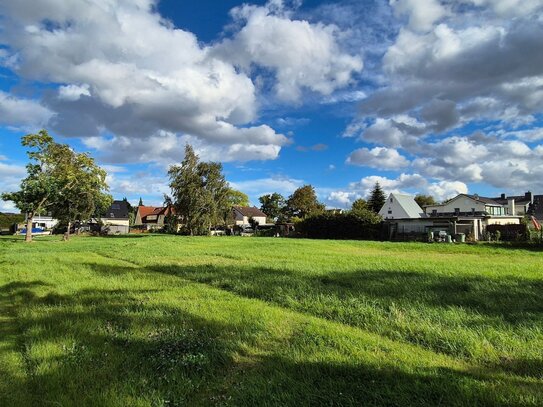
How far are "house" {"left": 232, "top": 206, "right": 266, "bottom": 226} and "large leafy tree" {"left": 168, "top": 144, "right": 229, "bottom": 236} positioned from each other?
163 ft

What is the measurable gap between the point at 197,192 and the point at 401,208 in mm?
37319

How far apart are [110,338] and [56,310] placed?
270 centimetres

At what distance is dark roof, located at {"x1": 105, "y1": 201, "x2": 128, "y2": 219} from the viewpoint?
87.9 metres

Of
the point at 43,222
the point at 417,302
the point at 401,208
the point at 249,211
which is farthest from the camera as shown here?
the point at 249,211

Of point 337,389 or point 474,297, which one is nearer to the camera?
point 337,389

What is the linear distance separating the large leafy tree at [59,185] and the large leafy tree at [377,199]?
53000mm

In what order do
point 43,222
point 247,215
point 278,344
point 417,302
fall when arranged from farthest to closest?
point 247,215
point 43,222
point 417,302
point 278,344

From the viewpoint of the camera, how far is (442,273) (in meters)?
12.2

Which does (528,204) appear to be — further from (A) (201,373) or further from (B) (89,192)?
(A) (201,373)

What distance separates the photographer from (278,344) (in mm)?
5461

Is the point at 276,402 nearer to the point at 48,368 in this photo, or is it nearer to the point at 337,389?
the point at 337,389

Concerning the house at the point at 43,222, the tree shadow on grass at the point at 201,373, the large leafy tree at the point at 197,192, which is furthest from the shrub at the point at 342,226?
the house at the point at 43,222

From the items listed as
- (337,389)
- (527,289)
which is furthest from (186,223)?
(337,389)

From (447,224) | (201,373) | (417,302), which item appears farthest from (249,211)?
(201,373)
